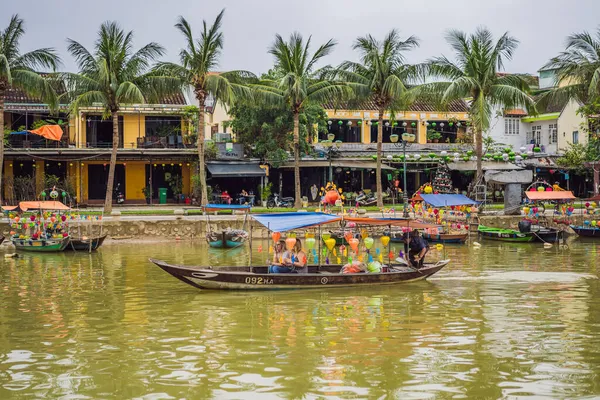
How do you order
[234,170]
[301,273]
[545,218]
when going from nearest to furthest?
[301,273] → [545,218] → [234,170]

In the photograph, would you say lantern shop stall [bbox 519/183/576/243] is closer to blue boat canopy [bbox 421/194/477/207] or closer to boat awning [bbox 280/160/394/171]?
blue boat canopy [bbox 421/194/477/207]

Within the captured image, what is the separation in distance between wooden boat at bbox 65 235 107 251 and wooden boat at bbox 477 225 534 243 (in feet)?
55.7

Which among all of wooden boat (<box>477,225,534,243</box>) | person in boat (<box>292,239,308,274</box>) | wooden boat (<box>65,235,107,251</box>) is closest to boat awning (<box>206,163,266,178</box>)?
wooden boat (<box>65,235,107,251</box>)

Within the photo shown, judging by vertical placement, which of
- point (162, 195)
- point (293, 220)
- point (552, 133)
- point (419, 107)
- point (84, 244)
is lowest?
point (84, 244)

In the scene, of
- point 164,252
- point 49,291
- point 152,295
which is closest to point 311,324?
point 152,295

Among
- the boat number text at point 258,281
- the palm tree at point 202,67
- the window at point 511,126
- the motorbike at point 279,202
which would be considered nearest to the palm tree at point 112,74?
the palm tree at point 202,67

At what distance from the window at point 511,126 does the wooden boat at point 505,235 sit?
73.5ft

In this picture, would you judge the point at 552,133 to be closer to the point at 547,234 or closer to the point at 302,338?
the point at 547,234

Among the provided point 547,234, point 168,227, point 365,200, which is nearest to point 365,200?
point 365,200

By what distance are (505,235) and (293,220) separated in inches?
649

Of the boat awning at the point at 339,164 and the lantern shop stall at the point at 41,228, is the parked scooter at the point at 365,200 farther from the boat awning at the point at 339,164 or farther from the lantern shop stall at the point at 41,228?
the lantern shop stall at the point at 41,228

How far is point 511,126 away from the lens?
5694cm

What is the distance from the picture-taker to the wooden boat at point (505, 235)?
34.3 metres

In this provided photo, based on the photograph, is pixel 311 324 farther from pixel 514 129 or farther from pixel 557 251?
pixel 514 129
